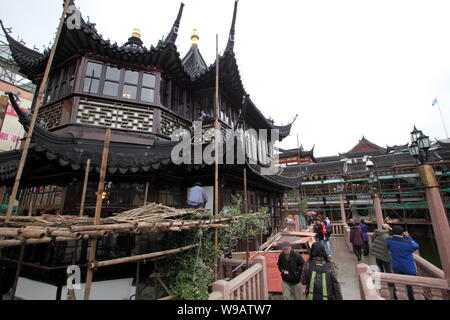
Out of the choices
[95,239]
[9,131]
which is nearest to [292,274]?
[95,239]

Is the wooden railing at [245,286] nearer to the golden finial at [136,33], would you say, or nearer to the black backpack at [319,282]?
the black backpack at [319,282]

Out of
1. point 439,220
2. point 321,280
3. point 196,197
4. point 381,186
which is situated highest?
point 381,186

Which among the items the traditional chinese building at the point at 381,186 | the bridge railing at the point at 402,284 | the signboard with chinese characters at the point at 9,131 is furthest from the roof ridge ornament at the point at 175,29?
the signboard with chinese characters at the point at 9,131

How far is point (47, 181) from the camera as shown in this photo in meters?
6.35

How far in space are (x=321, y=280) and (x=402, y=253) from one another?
9.48ft

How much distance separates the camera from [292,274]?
462 cm

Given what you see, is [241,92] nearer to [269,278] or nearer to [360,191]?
A: [269,278]

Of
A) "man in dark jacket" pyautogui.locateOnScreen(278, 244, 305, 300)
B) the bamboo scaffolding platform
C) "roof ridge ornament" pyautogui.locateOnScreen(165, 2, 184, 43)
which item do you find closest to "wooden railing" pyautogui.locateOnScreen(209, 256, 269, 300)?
"man in dark jacket" pyautogui.locateOnScreen(278, 244, 305, 300)

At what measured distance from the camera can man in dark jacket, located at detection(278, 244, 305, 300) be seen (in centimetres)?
463

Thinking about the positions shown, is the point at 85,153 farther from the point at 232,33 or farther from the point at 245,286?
the point at 232,33

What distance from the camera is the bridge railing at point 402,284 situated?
3.98 meters

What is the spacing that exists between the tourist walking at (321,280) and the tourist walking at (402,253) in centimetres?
256

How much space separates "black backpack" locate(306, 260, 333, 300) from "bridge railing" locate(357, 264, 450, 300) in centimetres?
65
